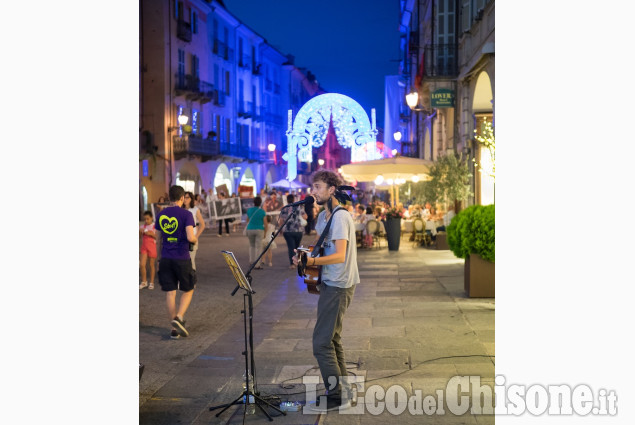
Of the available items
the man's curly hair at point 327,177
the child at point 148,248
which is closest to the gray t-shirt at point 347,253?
the man's curly hair at point 327,177

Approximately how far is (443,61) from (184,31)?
1923 cm

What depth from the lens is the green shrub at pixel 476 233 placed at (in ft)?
35.7

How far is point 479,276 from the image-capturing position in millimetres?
11180

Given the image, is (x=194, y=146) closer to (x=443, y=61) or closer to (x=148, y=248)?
(x=443, y=61)

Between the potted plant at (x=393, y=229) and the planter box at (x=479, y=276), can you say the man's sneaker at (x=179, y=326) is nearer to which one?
the planter box at (x=479, y=276)

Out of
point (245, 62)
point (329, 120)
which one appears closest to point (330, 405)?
point (329, 120)

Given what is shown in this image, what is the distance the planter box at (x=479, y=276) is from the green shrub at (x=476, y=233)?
0.12 metres

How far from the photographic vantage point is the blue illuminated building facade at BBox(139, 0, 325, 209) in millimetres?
39156

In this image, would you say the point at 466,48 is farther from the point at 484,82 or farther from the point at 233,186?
the point at 233,186

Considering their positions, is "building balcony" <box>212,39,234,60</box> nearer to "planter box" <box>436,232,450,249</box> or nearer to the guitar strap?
"planter box" <box>436,232,450,249</box>

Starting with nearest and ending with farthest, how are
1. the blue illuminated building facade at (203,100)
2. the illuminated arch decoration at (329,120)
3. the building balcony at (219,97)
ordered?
the illuminated arch decoration at (329,120)
the blue illuminated building facade at (203,100)
the building balcony at (219,97)
